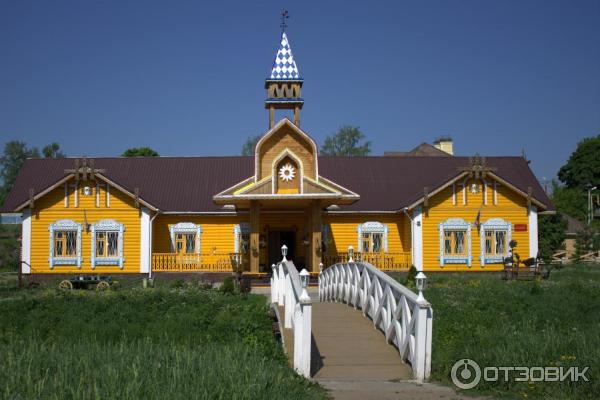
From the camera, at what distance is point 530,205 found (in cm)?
2992

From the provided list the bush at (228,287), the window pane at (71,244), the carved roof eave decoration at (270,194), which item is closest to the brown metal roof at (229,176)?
the window pane at (71,244)

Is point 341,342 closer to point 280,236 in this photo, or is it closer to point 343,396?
point 343,396

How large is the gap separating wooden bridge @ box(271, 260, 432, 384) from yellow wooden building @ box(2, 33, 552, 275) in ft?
42.8

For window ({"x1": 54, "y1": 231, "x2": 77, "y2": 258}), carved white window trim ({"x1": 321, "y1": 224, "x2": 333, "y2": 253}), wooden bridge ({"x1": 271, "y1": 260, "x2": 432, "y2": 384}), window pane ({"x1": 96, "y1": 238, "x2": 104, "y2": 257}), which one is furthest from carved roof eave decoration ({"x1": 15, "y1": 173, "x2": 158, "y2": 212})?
wooden bridge ({"x1": 271, "y1": 260, "x2": 432, "y2": 384})

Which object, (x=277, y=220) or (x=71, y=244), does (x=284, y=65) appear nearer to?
(x=277, y=220)

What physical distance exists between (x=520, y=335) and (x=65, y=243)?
22579 millimetres

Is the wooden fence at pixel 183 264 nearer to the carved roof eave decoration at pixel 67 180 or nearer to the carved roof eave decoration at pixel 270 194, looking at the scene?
the carved roof eave decoration at pixel 67 180

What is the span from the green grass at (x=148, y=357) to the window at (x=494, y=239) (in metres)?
16.8

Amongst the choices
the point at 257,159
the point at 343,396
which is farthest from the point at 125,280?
the point at 343,396

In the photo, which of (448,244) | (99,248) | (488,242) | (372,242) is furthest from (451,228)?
(99,248)

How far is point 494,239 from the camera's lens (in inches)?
1179

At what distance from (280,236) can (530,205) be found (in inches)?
429

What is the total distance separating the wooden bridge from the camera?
10.0 m

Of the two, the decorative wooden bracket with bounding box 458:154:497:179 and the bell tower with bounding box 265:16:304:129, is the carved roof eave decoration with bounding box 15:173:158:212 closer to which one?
the bell tower with bounding box 265:16:304:129
